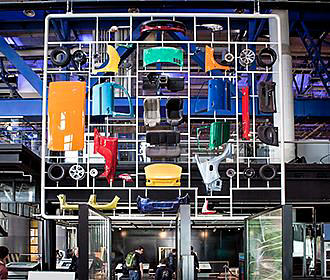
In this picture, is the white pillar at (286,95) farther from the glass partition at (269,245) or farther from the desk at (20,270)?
the desk at (20,270)

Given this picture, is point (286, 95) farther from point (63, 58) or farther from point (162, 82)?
point (63, 58)

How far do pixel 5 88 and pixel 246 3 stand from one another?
683 inches

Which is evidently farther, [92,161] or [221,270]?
[221,270]

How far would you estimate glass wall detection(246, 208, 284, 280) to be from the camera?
6.21m

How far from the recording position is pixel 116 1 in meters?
8.59

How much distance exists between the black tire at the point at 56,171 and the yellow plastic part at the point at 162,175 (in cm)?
161

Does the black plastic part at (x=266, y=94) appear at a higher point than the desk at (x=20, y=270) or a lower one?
higher

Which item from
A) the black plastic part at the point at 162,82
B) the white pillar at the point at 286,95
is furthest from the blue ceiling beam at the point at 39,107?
the black plastic part at the point at 162,82

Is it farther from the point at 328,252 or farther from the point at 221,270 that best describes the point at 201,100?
the point at 221,270

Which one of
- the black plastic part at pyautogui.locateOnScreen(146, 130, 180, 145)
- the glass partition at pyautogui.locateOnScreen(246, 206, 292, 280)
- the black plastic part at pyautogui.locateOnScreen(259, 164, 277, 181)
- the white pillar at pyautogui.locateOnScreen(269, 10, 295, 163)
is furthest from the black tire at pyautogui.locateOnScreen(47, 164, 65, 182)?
the white pillar at pyautogui.locateOnScreen(269, 10, 295, 163)

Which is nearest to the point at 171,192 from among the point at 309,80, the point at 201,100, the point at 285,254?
the point at 201,100

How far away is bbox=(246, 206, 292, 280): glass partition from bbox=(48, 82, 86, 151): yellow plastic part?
2440 millimetres

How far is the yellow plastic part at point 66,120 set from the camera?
846 centimetres

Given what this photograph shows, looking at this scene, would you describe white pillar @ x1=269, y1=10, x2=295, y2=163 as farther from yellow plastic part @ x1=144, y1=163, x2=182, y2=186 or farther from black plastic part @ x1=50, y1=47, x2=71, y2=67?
black plastic part @ x1=50, y1=47, x2=71, y2=67
